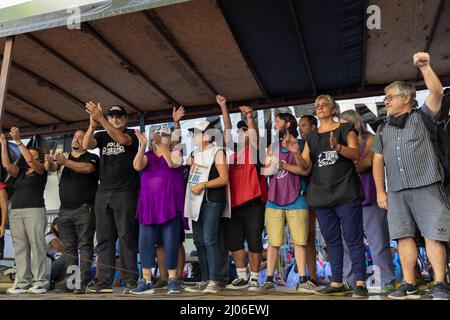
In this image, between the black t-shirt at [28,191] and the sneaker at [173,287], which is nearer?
the sneaker at [173,287]

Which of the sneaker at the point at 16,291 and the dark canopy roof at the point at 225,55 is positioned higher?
the dark canopy roof at the point at 225,55

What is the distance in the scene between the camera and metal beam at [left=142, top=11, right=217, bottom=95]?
14.0ft

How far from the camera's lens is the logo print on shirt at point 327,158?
149 inches

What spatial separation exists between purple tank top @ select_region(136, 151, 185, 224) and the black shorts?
0.59 m

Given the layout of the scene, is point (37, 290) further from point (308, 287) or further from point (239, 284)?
point (308, 287)

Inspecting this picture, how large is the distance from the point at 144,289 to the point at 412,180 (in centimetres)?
266

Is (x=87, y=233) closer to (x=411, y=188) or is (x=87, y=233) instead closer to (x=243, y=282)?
(x=243, y=282)

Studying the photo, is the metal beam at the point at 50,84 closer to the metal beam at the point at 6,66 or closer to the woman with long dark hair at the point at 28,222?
the metal beam at the point at 6,66

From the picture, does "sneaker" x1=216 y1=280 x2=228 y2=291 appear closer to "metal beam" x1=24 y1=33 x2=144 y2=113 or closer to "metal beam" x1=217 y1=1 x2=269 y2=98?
"metal beam" x1=217 y1=1 x2=269 y2=98

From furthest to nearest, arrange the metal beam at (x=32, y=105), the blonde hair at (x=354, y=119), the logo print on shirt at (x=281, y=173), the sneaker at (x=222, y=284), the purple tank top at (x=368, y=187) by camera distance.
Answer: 1. the metal beam at (x=32, y=105)
2. the blonde hair at (x=354, y=119)
3. the logo print on shirt at (x=281, y=173)
4. the purple tank top at (x=368, y=187)
5. the sneaker at (x=222, y=284)

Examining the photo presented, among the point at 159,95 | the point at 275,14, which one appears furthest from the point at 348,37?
the point at 159,95

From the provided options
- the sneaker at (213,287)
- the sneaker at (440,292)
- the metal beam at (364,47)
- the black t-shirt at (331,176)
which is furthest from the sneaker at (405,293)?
the metal beam at (364,47)

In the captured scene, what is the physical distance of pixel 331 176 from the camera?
3746 mm

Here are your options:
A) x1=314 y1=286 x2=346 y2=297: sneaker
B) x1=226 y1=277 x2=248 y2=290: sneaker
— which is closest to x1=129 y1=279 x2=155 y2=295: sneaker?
x1=226 y1=277 x2=248 y2=290: sneaker
